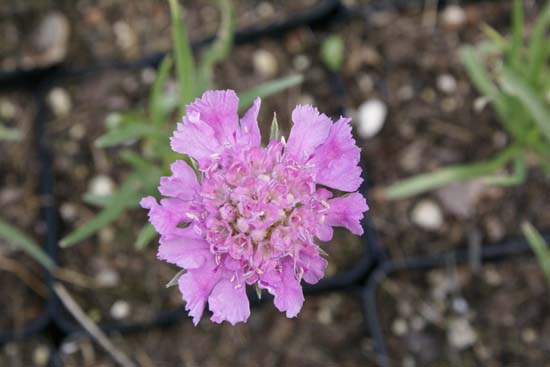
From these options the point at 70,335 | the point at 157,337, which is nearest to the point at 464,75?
the point at 157,337

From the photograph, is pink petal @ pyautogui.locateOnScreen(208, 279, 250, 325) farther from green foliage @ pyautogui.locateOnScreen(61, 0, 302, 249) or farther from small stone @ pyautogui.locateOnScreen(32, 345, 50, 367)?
small stone @ pyautogui.locateOnScreen(32, 345, 50, 367)

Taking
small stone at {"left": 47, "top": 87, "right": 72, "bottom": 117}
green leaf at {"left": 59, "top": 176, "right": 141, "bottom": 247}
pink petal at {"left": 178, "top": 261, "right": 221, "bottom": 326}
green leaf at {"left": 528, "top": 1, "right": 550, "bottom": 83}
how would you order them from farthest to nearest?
small stone at {"left": 47, "top": 87, "right": 72, "bottom": 117}
green leaf at {"left": 528, "top": 1, "right": 550, "bottom": 83}
green leaf at {"left": 59, "top": 176, "right": 141, "bottom": 247}
pink petal at {"left": 178, "top": 261, "right": 221, "bottom": 326}

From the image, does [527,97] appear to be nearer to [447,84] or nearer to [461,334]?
[447,84]

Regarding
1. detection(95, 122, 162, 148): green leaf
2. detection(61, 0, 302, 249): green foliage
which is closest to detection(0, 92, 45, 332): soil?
detection(61, 0, 302, 249): green foliage

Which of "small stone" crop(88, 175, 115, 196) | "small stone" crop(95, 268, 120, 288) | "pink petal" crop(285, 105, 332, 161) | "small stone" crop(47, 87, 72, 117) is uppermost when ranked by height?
"pink petal" crop(285, 105, 332, 161)

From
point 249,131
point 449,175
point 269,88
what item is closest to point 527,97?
point 449,175

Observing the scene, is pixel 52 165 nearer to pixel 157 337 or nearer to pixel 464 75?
pixel 157 337
